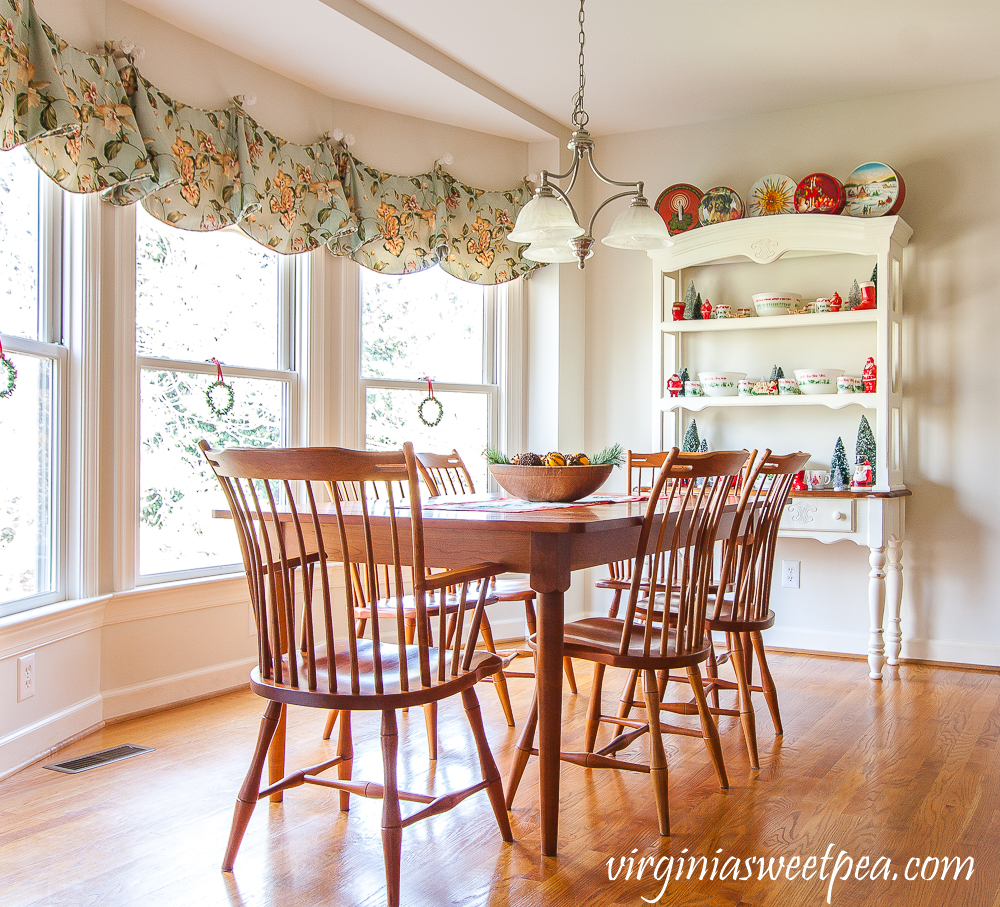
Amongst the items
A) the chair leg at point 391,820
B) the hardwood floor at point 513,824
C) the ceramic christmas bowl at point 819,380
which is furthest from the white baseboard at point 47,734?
the ceramic christmas bowl at point 819,380

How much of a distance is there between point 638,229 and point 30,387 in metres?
1.91

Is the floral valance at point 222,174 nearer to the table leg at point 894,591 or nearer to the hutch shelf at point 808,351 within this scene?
the hutch shelf at point 808,351

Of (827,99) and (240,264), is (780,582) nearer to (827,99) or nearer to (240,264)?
(827,99)

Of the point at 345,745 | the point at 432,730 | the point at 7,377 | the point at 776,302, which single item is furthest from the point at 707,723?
the point at 776,302

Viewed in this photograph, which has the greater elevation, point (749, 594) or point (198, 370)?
point (198, 370)

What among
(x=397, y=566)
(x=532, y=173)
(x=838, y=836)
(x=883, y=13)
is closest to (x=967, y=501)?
(x=883, y=13)

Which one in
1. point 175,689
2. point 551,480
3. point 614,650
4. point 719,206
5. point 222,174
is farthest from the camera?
point 719,206

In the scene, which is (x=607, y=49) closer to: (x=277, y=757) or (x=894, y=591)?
(x=894, y=591)

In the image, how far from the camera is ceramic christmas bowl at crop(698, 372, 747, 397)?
4074 millimetres

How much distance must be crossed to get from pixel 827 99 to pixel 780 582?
2222 millimetres

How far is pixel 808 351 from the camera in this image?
13.6 ft

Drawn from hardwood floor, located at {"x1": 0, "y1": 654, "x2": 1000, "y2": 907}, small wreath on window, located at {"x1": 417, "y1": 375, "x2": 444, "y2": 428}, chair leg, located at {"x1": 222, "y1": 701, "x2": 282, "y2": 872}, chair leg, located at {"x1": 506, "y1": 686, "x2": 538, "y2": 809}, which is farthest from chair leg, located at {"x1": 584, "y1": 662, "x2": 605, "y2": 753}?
small wreath on window, located at {"x1": 417, "y1": 375, "x2": 444, "y2": 428}

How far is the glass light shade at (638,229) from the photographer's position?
2.68 meters

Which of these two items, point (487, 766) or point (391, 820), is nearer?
point (391, 820)
